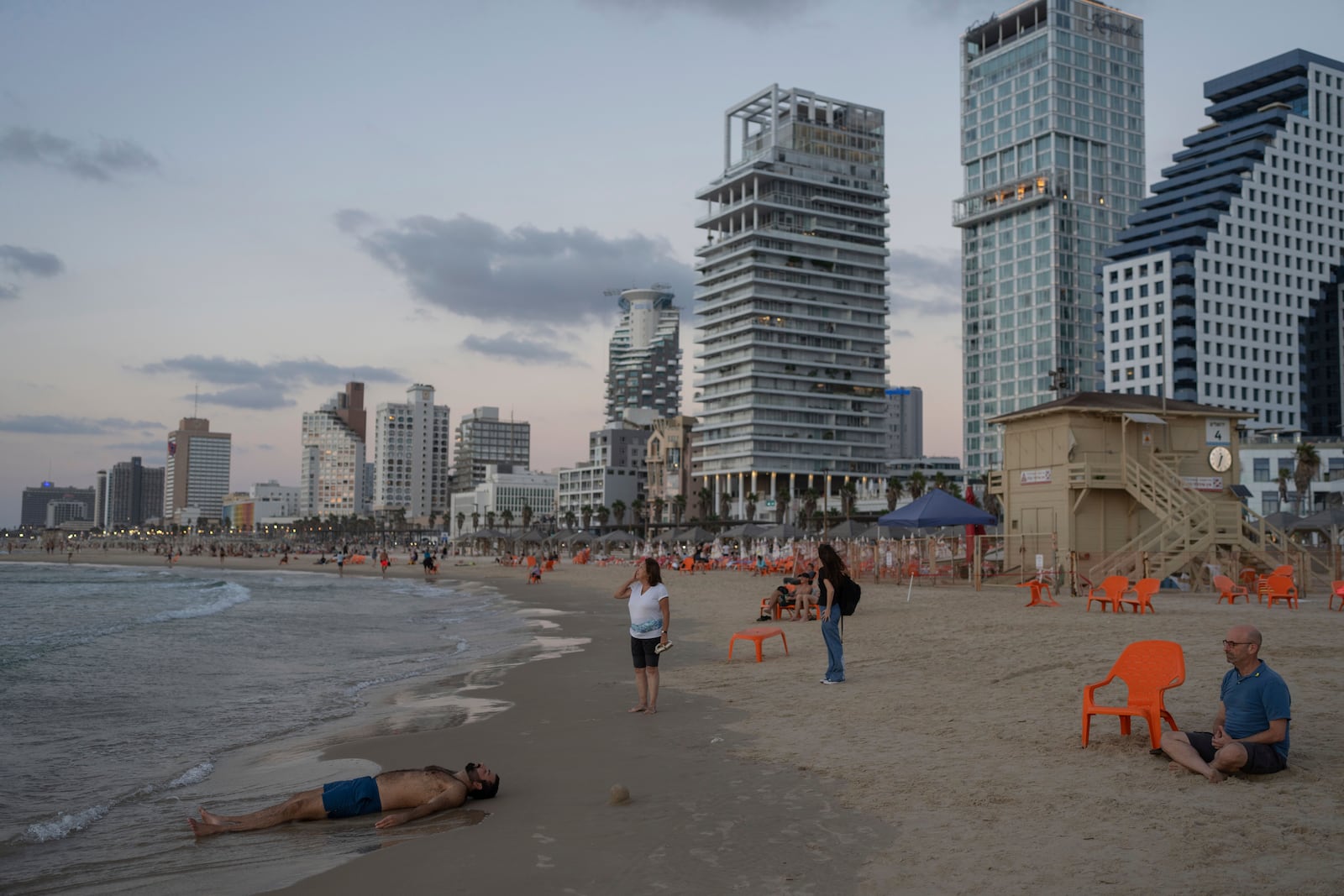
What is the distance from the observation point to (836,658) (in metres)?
11.3

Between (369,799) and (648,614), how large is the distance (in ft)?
12.6

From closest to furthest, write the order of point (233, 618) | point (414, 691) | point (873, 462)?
point (414, 691), point (233, 618), point (873, 462)

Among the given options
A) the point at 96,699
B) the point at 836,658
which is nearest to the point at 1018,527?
the point at 836,658

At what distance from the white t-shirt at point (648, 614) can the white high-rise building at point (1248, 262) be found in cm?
10410

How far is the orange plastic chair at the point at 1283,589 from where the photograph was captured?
62.9 feet

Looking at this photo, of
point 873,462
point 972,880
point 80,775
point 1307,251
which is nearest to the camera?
point 972,880

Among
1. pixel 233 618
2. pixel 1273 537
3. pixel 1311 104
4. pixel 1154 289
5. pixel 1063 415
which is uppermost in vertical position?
pixel 1311 104

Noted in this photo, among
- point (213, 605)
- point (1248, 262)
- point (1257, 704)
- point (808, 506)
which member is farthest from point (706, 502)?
point (1257, 704)

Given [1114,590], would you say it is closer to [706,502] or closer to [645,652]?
[645,652]

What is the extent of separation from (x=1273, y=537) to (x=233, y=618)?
30.9 m

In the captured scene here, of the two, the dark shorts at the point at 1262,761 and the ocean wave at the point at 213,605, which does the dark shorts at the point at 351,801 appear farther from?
the ocean wave at the point at 213,605

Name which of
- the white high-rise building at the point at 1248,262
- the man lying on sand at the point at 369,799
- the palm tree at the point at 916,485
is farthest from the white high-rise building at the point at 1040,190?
the man lying on sand at the point at 369,799

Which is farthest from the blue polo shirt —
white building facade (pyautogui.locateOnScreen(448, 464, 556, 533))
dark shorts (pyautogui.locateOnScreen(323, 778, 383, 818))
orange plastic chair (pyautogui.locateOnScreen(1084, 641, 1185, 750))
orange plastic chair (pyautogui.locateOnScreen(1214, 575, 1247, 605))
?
white building facade (pyautogui.locateOnScreen(448, 464, 556, 533))

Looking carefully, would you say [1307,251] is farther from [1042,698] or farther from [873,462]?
[1042,698]
